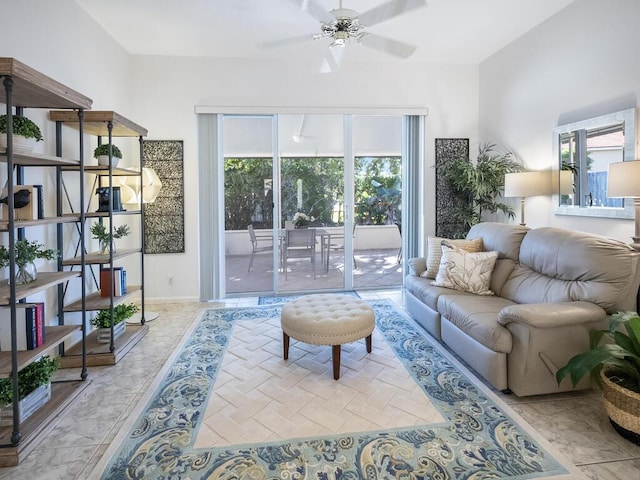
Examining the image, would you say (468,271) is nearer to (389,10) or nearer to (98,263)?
(389,10)

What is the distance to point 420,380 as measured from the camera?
2.56 meters

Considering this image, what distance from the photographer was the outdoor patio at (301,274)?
5.02 m

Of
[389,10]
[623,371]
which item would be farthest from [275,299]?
[623,371]

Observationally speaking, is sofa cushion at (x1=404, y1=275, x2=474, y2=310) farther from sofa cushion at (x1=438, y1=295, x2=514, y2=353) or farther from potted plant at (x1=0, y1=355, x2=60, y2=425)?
potted plant at (x1=0, y1=355, x2=60, y2=425)

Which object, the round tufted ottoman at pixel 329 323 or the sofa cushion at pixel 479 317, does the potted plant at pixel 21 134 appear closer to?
the round tufted ottoman at pixel 329 323

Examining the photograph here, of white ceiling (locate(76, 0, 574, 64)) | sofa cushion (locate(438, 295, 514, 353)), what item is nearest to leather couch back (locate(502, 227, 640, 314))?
sofa cushion (locate(438, 295, 514, 353))

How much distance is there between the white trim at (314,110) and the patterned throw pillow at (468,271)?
7.40 feet

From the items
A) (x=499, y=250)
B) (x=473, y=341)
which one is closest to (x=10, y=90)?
(x=473, y=341)

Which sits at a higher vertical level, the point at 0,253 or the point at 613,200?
the point at 613,200

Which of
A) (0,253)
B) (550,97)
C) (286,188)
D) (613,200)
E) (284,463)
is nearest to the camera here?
(284,463)

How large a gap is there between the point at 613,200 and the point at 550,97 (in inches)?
51.1

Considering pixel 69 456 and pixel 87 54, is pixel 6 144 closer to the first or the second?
pixel 69 456

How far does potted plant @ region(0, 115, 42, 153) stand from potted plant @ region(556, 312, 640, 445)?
3165 mm

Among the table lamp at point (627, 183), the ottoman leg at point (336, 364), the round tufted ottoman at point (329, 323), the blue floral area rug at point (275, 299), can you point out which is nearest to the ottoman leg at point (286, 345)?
the round tufted ottoman at point (329, 323)
